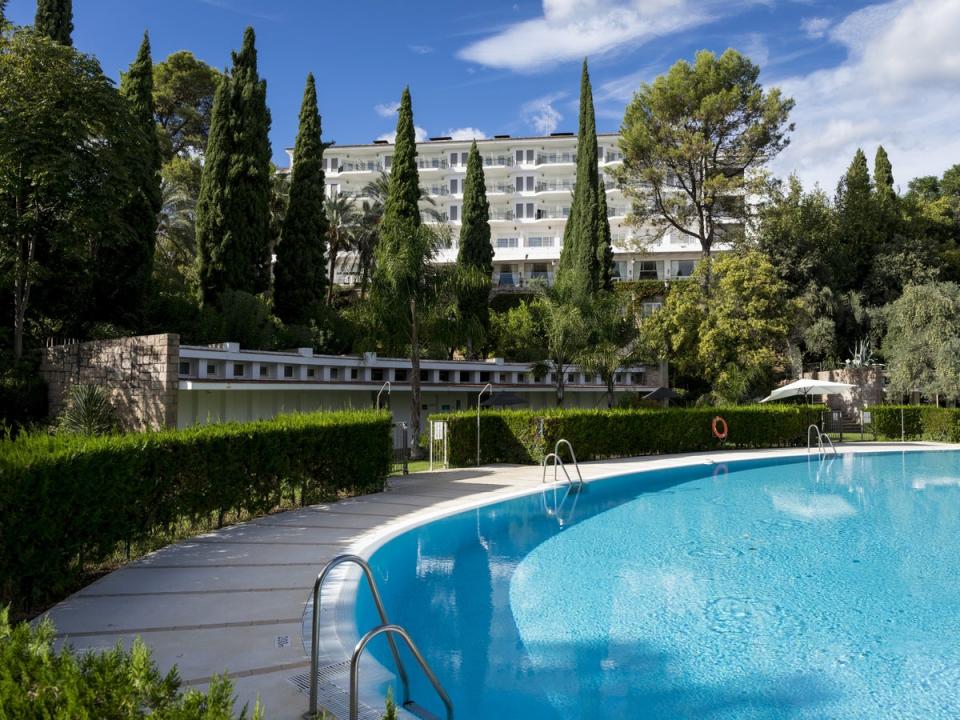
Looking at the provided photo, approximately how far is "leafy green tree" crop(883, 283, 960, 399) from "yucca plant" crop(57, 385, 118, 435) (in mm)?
33713

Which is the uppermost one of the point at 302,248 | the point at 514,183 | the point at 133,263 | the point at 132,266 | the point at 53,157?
the point at 514,183

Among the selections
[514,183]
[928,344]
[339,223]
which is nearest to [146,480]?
[928,344]

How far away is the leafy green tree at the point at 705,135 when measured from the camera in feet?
125

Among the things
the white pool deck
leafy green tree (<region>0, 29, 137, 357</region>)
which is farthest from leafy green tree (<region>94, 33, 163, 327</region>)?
the white pool deck

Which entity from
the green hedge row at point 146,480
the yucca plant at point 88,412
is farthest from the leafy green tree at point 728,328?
the yucca plant at point 88,412

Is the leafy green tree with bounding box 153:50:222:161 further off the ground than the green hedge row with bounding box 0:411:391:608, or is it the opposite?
the leafy green tree with bounding box 153:50:222:161

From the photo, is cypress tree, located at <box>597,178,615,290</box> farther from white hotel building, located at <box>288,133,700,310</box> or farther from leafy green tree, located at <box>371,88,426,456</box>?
leafy green tree, located at <box>371,88,426,456</box>

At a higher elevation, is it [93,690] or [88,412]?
[88,412]

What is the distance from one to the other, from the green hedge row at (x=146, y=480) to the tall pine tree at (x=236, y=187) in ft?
54.3

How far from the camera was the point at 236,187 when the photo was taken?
29.3 meters

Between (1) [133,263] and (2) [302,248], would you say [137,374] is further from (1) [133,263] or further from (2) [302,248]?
(2) [302,248]

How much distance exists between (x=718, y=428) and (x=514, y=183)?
41404mm

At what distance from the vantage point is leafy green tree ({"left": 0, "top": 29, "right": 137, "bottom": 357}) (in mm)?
17844

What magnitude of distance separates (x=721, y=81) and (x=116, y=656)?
42192 millimetres
